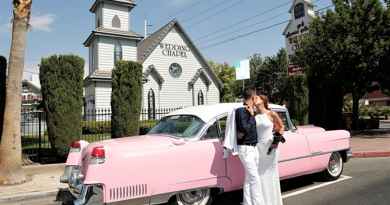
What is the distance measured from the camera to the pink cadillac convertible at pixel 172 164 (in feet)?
17.8

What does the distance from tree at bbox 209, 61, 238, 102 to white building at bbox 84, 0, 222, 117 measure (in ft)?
75.3

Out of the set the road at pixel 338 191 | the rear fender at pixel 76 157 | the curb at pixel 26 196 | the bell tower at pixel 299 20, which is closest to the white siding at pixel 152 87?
the bell tower at pixel 299 20

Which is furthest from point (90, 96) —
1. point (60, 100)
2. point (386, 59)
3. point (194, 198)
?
point (194, 198)

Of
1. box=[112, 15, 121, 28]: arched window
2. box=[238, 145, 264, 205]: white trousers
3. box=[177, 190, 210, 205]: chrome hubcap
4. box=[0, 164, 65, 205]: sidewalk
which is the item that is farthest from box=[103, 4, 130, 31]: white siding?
box=[238, 145, 264, 205]: white trousers

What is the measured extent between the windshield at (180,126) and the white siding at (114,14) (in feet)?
82.8

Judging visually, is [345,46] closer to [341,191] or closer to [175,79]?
[341,191]

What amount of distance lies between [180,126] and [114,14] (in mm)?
26273

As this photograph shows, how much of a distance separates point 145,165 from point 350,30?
15.8 metres

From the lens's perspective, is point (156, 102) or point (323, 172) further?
point (156, 102)

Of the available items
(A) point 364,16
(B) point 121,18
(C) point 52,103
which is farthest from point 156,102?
(C) point 52,103

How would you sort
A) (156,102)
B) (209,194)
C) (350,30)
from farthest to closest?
(156,102) → (350,30) → (209,194)

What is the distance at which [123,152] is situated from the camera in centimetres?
553

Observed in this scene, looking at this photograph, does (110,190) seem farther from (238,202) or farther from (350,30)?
(350,30)

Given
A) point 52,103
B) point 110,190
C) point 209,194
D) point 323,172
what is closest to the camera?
point 110,190
